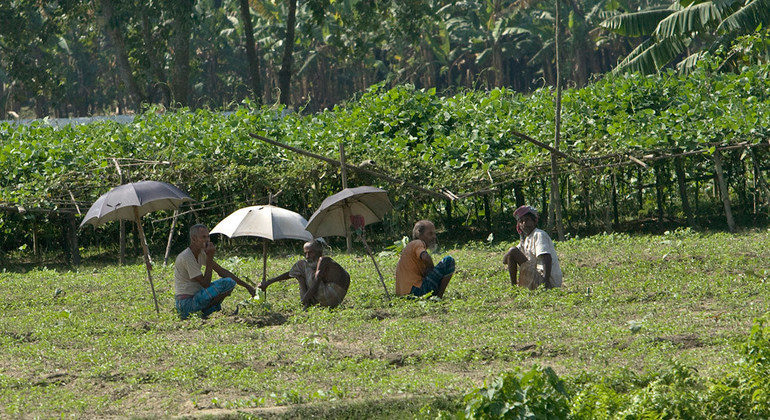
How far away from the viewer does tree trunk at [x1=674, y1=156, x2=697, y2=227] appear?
13.9 metres

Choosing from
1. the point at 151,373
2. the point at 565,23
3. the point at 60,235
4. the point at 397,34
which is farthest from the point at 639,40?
the point at 151,373

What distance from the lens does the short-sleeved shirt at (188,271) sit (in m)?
9.19

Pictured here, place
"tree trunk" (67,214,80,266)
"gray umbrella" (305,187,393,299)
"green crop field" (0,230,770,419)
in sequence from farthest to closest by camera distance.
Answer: "tree trunk" (67,214,80,266) → "gray umbrella" (305,187,393,299) → "green crop field" (0,230,770,419)

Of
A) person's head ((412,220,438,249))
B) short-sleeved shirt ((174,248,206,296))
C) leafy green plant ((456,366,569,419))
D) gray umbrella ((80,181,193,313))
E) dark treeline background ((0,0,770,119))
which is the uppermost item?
dark treeline background ((0,0,770,119))

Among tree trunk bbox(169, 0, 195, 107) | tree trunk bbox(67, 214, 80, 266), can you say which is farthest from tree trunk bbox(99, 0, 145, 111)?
tree trunk bbox(67, 214, 80, 266)

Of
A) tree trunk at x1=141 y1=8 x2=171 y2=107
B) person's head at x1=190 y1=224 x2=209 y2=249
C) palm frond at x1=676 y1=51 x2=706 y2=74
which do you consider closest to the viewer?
person's head at x1=190 y1=224 x2=209 y2=249

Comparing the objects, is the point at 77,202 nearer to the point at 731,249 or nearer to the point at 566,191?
the point at 566,191

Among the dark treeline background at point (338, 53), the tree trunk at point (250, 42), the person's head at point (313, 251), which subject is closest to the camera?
the person's head at point (313, 251)

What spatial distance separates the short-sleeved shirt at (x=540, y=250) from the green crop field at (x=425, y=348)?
10.2 inches

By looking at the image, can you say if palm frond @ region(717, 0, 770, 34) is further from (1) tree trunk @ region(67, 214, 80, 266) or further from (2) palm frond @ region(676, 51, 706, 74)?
(1) tree trunk @ region(67, 214, 80, 266)

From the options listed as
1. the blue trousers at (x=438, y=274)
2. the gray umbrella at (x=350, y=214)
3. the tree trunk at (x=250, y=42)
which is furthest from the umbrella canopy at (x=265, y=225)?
the tree trunk at (x=250, y=42)

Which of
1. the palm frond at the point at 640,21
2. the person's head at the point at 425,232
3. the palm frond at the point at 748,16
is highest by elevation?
the palm frond at the point at 640,21

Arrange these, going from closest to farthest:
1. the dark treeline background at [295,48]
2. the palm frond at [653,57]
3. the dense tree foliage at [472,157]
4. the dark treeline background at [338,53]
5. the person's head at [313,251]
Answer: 1. the person's head at [313,251]
2. the dense tree foliage at [472,157]
3. the palm frond at [653,57]
4. the dark treeline background at [295,48]
5. the dark treeline background at [338,53]

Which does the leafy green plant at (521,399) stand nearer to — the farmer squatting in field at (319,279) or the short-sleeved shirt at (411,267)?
the farmer squatting in field at (319,279)
